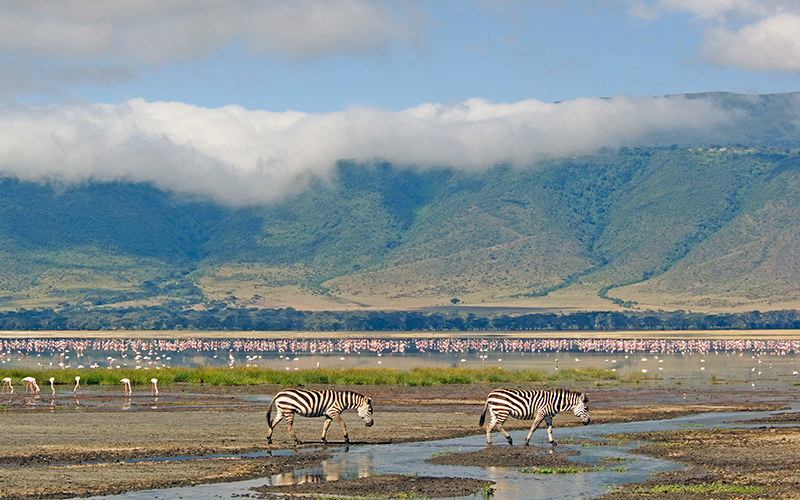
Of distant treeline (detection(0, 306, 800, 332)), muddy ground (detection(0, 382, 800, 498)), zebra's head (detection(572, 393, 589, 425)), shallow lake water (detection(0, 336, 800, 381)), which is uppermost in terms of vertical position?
distant treeline (detection(0, 306, 800, 332))

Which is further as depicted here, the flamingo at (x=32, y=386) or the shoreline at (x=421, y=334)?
the shoreline at (x=421, y=334)

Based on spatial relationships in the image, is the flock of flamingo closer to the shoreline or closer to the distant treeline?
the shoreline

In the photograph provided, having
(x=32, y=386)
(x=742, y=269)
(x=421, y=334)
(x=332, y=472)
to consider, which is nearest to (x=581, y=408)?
(x=332, y=472)

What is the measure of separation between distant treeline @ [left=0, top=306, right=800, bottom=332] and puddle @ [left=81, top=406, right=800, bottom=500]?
127361 millimetres

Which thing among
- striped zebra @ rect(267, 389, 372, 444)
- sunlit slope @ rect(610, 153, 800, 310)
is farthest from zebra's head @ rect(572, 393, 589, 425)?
sunlit slope @ rect(610, 153, 800, 310)

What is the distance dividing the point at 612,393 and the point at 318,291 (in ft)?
489

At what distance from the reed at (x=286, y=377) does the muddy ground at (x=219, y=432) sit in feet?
8.31

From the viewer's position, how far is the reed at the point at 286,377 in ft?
165

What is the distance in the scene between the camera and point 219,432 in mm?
29344

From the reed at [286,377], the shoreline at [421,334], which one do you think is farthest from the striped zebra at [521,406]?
the shoreline at [421,334]

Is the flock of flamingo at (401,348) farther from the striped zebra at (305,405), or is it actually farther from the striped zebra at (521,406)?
the striped zebra at (521,406)

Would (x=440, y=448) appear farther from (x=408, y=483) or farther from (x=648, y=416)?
(x=648, y=416)

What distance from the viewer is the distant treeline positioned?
15512cm

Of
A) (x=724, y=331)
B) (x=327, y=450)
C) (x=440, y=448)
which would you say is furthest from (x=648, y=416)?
(x=724, y=331)
